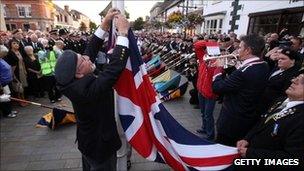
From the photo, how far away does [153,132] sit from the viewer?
2.54 meters

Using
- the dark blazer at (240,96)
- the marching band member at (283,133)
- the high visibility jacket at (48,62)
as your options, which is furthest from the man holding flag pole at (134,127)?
the high visibility jacket at (48,62)

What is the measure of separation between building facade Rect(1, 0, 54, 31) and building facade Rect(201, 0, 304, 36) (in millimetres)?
38959

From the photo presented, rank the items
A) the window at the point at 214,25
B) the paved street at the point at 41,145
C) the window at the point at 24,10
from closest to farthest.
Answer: the paved street at the point at 41,145 → the window at the point at 214,25 → the window at the point at 24,10

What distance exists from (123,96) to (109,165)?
78 cm

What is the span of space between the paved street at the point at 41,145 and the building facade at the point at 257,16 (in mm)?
6041

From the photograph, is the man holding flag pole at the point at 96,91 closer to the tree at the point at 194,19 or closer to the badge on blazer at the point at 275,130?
the badge on blazer at the point at 275,130

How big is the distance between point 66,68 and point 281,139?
1.95m

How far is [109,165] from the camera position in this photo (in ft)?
8.70

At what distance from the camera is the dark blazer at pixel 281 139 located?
2.01 m

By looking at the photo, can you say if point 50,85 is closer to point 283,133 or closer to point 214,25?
point 283,133

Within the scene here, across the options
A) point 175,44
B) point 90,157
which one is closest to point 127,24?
point 90,157

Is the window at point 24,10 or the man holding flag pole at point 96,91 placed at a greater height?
the window at point 24,10

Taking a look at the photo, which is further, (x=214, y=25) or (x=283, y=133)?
(x=214, y=25)

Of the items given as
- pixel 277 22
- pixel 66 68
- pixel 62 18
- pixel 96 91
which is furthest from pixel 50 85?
pixel 62 18
